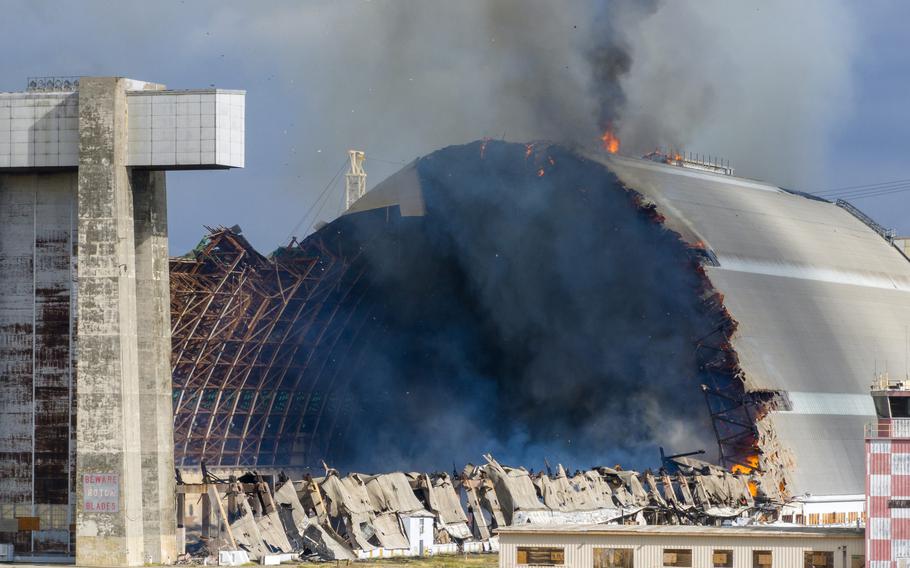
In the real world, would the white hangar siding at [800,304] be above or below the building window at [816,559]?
above

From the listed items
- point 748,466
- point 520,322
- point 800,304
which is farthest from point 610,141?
point 748,466

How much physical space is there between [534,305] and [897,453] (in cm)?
7403

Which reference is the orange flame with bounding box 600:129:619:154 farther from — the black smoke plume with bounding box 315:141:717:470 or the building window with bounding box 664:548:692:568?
the building window with bounding box 664:548:692:568

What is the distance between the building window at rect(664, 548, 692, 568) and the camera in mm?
62438

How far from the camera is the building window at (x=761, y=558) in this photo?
61628 millimetres

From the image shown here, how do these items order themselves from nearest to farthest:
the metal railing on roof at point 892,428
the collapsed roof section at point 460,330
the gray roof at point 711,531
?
the metal railing on roof at point 892,428, the gray roof at point 711,531, the collapsed roof section at point 460,330

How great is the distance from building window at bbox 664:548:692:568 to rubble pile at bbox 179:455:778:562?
16.0 m

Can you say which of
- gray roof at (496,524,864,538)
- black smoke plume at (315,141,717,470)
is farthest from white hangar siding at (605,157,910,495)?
gray roof at (496,524,864,538)

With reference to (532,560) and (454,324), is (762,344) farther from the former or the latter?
(532,560)

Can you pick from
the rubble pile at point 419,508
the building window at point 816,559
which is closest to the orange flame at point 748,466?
the rubble pile at point 419,508

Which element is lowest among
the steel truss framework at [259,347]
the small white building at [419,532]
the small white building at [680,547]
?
the small white building at [419,532]

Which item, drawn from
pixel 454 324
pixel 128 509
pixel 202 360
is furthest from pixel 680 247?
pixel 128 509

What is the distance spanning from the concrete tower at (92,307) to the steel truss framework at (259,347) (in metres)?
45.2

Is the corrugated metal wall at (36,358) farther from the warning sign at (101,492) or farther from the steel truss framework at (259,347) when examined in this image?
the steel truss framework at (259,347)
